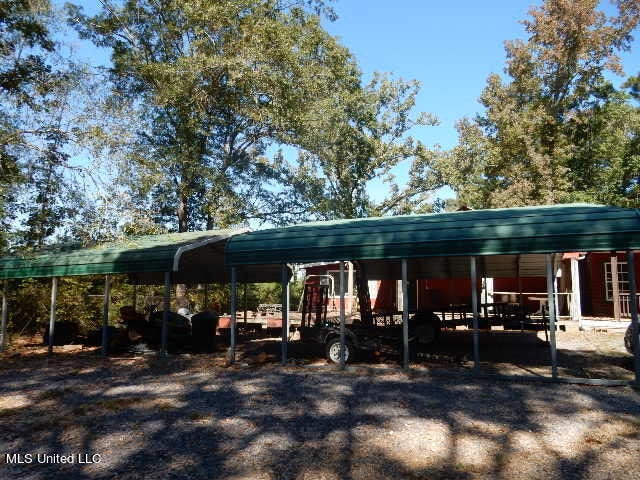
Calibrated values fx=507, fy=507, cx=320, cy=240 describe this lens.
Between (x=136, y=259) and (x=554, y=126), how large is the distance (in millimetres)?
27218

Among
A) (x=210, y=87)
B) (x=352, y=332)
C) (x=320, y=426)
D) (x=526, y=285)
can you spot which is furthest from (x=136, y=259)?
(x=526, y=285)

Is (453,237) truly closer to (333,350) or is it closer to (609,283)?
(333,350)

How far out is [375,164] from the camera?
33.5 meters

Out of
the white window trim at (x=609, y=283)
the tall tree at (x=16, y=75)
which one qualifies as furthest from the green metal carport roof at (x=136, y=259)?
the white window trim at (x=609, y=283)

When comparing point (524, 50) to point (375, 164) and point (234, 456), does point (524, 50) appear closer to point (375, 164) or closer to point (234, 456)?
point (375, 164)

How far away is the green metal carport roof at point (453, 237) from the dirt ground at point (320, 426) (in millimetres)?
2414

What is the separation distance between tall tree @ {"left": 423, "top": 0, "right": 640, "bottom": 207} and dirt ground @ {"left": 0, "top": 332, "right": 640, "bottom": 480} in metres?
22.2

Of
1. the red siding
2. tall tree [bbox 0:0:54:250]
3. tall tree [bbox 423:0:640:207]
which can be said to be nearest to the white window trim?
the red siding

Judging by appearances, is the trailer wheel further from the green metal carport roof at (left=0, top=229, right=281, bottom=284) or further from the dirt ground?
the green metal carport roof at (left=0, top=229, right=281, bottom=284)

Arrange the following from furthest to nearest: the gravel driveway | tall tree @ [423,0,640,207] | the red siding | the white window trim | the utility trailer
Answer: tall tree @ [423,0,640,207]
the red siding
the white window trim
the utility trailer
the gravel driveway

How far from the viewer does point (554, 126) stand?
31.1 m

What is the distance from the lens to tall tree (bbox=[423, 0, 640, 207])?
28.9 meters

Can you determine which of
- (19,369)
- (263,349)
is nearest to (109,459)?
(19,369)

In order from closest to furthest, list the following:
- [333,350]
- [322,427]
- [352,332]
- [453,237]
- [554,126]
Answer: [322,427] → [453,237] → [352,332] → [333,350] → [554,126]
